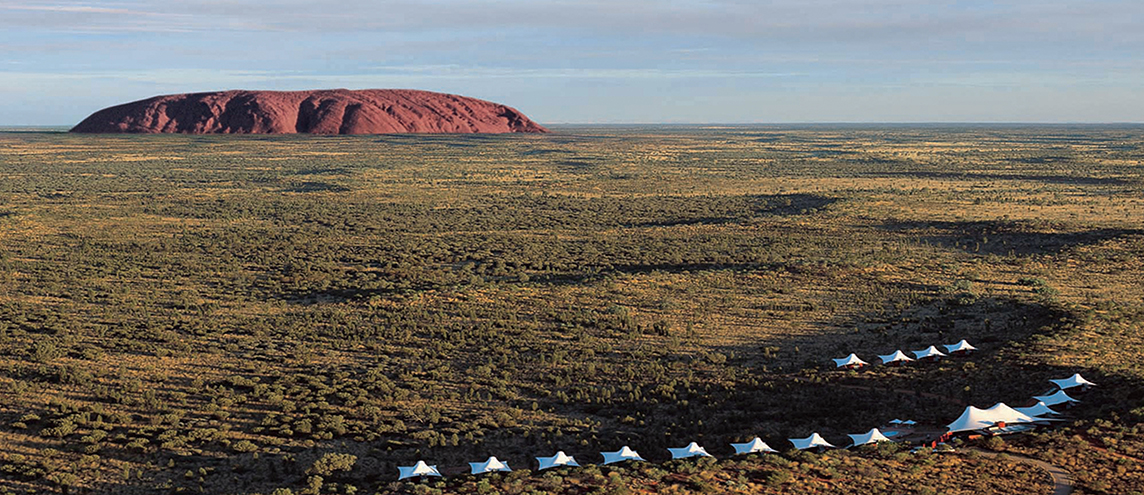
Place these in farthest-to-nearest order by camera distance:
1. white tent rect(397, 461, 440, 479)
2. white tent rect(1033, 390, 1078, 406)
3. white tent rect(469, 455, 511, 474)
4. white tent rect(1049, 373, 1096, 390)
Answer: white tent rect(1049, 373, 1096, 390) < white tent rect(1033, 390, 1078, 406) < white tent rect(469, 455, 511, 474) < white tent rect(397, 461, 440, 479)

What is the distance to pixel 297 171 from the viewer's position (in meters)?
A: 106

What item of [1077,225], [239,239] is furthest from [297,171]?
[1077,225]

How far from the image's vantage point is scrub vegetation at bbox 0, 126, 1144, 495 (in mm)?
18922

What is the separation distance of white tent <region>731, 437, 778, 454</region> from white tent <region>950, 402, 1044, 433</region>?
3.86 m

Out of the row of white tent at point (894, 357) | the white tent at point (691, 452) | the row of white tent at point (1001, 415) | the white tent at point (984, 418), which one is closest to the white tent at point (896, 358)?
the row of white tent at point (894, 357)

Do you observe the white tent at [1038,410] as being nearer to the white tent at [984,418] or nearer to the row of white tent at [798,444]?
the row of white tent at [798,444]

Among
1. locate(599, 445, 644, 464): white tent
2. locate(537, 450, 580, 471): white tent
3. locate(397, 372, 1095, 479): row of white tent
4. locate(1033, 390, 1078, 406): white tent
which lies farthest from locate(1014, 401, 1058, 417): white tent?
locate(537, 450, 580, 471): white tent

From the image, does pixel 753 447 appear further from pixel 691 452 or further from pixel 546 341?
pixel 546 341

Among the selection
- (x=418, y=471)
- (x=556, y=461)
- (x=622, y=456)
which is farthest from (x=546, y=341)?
(x=418, y=471)

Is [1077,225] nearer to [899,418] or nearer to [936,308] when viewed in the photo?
[936,308]

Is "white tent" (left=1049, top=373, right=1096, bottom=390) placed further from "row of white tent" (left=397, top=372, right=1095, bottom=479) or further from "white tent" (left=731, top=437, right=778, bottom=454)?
"white tent" (left=731, top=437, right=778, bottom=454)

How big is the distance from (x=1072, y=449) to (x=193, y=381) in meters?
19.7

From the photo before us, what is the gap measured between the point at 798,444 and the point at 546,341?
10.5 meters

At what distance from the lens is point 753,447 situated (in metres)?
19.3
